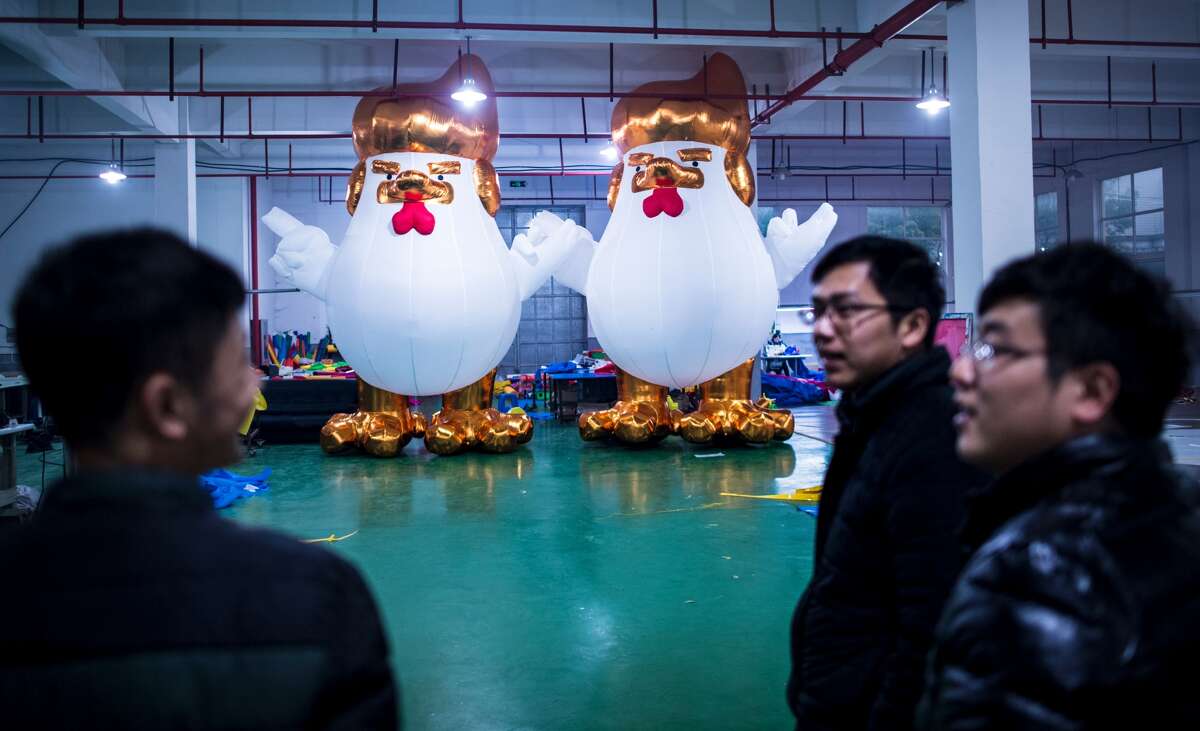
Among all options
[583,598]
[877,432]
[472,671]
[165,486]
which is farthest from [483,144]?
[165,486]

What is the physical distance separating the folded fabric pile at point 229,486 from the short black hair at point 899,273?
570 centimetres

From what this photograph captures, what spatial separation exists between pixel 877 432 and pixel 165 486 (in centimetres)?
120

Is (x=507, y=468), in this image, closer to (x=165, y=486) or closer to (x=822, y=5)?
(x=822, y=5)

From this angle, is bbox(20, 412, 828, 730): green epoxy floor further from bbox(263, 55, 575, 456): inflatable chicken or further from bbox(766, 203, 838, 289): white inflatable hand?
bbox(766, 203, 838, 289): white inflatable hand

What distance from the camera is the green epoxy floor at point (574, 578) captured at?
9.84ft

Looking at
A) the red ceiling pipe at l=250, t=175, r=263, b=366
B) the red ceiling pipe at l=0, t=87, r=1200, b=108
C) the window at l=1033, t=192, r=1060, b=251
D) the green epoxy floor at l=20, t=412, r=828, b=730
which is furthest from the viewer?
the window at l=1033, t=192, r=1060, b=251

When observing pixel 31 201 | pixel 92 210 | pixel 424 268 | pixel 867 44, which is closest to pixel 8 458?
pixel 424 268

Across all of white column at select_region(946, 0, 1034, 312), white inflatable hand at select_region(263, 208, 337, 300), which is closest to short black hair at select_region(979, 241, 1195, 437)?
white column at select_region(946, 0, 1034, 312)

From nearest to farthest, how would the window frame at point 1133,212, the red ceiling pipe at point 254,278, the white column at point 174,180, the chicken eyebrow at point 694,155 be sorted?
the chicken eyebrow at point 694,155
the white column at point 174,180
the red ceiling pipe at point 254,278
the window frame at point 1133,212

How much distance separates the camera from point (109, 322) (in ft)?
2.75

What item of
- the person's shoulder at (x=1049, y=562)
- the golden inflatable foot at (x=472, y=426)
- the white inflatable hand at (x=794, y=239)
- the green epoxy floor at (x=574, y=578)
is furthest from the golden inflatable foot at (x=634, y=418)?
the person's shoulder at (x=1049, y=562)

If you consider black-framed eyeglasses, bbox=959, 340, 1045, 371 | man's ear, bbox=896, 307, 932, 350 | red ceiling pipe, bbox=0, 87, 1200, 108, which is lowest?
black-framed eyeglasses, bbox=959, 340, 1045, 371

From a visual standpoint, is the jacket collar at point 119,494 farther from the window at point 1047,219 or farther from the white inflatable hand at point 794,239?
the window at point 1047,219

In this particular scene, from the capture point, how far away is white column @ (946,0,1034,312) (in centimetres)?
586
